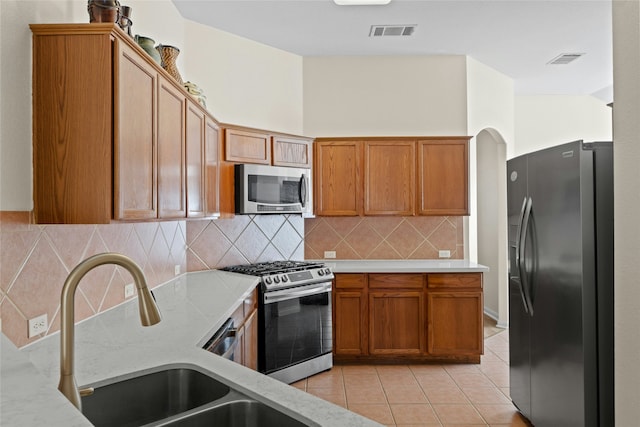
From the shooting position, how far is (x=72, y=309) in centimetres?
104

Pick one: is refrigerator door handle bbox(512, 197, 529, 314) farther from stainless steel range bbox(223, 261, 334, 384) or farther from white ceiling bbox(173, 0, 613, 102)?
white ceiling bbox(173, 0, 613, 102)

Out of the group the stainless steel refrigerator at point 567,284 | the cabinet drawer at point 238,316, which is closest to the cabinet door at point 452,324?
the stainless steel refrigerator at point 567,284

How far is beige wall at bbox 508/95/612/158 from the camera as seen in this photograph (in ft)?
20.2

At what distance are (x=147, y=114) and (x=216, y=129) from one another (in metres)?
1.56

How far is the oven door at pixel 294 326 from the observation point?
11.5 feet

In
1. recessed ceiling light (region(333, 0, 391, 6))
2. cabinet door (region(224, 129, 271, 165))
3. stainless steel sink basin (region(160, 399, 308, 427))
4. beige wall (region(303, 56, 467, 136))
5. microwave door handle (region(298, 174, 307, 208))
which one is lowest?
stainless steel sink basin (region(160, 399, 308, 427))

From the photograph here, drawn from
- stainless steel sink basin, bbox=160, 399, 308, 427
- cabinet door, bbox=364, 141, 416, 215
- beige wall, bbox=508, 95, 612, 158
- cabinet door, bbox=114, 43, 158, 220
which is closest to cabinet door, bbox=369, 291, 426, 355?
cabinet door, bbox=364, 141, 416, 215

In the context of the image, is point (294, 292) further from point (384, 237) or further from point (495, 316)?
point (495, 316)

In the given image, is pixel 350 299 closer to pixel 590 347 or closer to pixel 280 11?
pixel 590 347

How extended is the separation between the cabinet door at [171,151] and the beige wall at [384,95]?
226 centimetres

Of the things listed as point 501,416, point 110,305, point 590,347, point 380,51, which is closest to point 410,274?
point 501,416

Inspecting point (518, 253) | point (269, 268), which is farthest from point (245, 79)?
point (518, 253)

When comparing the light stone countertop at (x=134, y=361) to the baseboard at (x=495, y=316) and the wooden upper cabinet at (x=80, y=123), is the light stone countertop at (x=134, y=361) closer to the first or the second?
the wooden upper cabinet at (x=80, y=123)

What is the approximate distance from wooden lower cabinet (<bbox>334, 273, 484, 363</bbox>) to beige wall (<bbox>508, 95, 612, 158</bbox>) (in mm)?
2977
